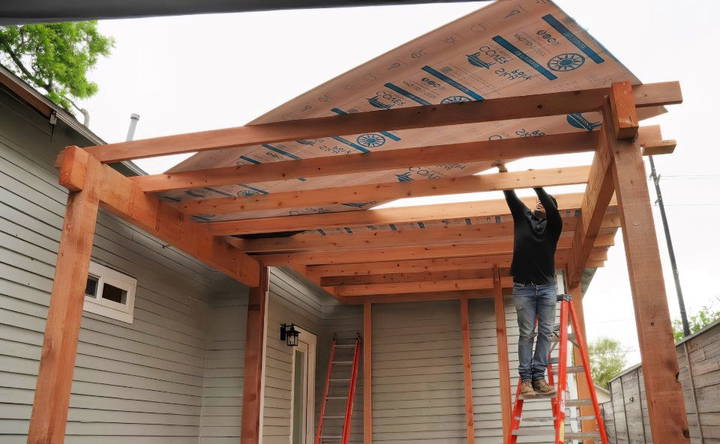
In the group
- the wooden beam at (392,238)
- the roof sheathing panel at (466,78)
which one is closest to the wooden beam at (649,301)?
the roof sheathing panel at (466,78)

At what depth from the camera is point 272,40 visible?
94.0 ft

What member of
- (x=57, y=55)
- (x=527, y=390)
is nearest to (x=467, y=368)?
(x=527, y=390)

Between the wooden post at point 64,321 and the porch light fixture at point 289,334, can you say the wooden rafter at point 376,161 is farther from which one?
the porch light fixture at point 289,334

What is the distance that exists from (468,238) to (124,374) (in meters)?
3.24

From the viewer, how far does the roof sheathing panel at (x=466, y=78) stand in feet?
9.75

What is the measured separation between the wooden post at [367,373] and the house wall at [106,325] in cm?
224

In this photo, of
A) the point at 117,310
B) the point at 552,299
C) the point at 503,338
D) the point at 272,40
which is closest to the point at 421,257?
the point at 503,338

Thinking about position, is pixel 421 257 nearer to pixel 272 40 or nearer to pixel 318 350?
pixel 318 350

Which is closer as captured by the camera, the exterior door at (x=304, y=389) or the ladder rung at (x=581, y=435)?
the ladder rung at (x=581, y=435)

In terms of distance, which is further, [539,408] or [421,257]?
[539,408]

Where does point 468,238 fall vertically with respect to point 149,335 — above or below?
above

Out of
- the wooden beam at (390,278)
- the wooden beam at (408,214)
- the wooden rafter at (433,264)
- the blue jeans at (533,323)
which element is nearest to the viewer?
the blue jeans at (533,323)

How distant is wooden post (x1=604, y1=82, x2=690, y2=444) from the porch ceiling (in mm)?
223

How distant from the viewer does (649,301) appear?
2.80m
